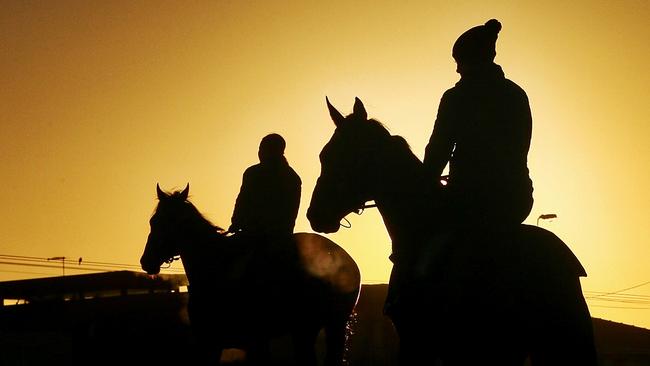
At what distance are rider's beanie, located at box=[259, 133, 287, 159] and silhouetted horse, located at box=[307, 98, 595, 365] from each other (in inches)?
202

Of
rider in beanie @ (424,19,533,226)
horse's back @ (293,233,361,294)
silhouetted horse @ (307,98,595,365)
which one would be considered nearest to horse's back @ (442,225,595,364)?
silhouetted horse @ (307,98,595,365)

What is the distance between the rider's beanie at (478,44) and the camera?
684cm

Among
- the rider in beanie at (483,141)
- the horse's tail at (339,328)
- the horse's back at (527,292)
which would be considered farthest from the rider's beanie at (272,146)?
the horse's back at (527,292)

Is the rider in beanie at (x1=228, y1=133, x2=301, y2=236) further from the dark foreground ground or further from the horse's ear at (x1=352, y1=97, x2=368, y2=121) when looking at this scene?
the dark foreground ground

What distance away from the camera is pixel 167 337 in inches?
845

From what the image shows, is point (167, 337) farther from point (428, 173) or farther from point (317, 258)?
point (428, 173)

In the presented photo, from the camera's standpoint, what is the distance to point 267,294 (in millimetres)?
11969

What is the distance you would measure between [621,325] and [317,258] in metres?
32.8

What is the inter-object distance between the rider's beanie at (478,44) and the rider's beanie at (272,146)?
18.9ft

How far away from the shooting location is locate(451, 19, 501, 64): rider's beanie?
6844mm

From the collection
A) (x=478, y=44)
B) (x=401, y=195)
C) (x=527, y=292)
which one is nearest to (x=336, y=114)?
(x=401, y=195)

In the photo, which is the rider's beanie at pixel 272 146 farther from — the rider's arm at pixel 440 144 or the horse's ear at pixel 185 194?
the rider's arm at pixel 440 144

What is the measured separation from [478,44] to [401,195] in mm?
1315

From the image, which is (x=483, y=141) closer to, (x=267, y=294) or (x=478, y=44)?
(x=478, y=44)
